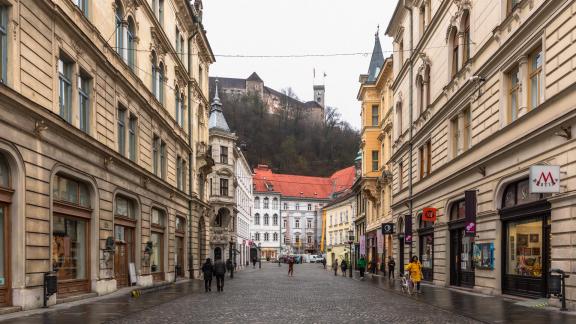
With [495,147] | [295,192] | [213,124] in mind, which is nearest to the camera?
[495,147]

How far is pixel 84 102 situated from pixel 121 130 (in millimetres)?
4308

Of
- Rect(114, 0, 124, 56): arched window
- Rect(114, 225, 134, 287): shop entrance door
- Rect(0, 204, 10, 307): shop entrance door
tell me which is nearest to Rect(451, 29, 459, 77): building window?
Rect(114, 0, 124, 56): arched window

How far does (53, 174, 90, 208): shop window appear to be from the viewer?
1806 cm

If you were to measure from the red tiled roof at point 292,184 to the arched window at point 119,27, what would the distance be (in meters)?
91.4

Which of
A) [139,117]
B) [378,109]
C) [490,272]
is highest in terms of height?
[378,109]

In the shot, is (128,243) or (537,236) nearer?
(537,236)

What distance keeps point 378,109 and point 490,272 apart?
29464mm

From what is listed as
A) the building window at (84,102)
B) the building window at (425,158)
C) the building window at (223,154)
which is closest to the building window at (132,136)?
the building window at (84,102)

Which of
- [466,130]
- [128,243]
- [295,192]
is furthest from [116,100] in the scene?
[295,192]

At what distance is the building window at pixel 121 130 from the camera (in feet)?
80.9

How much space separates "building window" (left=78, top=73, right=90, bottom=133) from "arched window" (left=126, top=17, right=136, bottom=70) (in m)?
5.02

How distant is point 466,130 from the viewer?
24.8 meters

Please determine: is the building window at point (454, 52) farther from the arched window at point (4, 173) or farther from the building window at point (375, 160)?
the building window at point (375, 160)

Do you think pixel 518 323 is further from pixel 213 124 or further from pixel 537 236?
pixel 213 124
